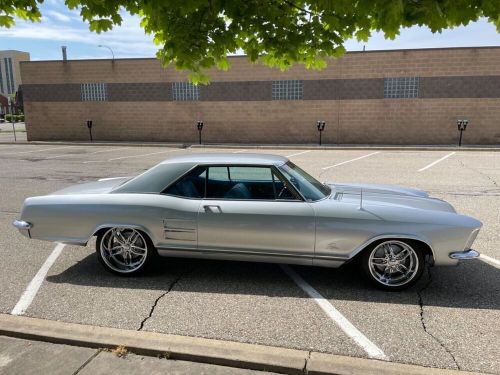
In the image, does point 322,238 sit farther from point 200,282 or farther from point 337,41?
point 337,41

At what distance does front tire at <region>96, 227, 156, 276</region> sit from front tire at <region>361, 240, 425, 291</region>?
7.66 feet

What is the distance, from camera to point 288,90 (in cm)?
2350

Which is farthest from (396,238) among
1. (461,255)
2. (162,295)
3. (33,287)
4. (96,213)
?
(33,287)

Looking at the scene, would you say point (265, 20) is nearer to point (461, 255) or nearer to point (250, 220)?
point (250, 220)

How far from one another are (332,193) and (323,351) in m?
1.94

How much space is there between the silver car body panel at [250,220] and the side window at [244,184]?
0.31 ft

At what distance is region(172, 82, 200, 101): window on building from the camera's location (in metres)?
24.6

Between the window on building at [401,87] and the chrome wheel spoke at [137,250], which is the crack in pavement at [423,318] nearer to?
the chrome wheel spoke at [137,250]

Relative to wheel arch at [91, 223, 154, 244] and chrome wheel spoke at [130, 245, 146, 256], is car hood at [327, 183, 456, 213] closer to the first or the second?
wheel arch at [91, 223, 154, 244]

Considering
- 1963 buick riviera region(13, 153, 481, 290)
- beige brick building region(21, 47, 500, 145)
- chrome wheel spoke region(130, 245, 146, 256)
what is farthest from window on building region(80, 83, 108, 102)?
chrome wheel spoke region(130, 245, 146, 256)

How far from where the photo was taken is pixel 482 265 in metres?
4.76

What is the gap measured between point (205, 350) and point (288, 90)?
71.4 ft

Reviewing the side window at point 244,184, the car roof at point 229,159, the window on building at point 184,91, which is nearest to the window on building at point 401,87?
the window on building at point 184,91

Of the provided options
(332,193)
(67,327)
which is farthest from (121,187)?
(332,193)
